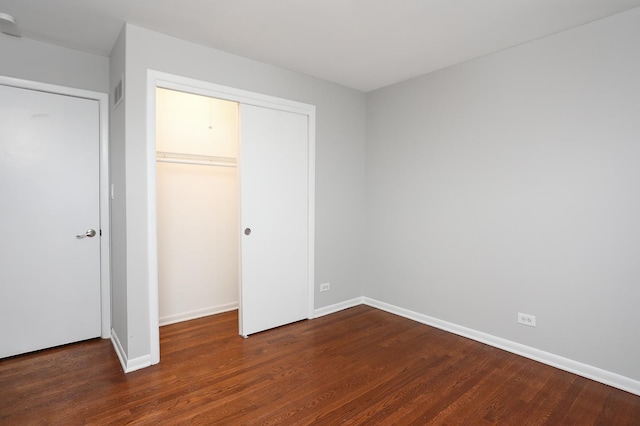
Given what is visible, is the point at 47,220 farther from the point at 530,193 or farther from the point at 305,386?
the point at 530,193

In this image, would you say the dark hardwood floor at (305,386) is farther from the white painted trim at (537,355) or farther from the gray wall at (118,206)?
the gray wall at (118,206)

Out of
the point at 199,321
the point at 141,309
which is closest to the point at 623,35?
the point at 141,309

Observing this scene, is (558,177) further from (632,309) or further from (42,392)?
(42,392)

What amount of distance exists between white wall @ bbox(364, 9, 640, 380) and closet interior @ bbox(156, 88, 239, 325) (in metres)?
1.87

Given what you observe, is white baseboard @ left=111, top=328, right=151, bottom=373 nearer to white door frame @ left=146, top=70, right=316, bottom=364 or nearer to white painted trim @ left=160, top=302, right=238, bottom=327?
white door frame @ left=146, top=70, right=316, bottom=364

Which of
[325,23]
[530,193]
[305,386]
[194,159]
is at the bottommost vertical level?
[305,386]

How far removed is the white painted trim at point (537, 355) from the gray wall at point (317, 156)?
3.12 feet

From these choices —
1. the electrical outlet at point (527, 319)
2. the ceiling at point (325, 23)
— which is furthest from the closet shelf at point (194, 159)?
the electrical outlet at point (527, 319)

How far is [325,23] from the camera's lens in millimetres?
2498

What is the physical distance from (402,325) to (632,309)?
1815mm

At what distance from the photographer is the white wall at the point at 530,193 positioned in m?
2.37

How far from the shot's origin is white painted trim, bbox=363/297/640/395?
236 centimetres

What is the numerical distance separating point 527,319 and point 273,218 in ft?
7.85

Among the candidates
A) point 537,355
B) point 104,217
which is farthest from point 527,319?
point 104,217
